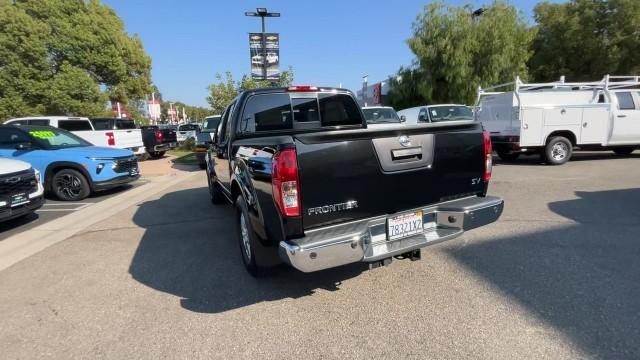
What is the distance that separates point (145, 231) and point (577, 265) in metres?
5.88

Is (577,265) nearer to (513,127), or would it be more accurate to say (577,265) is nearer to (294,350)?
(294,350)

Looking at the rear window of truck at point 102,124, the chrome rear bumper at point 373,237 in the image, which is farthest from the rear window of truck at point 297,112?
the rear window of truck at point 102,124

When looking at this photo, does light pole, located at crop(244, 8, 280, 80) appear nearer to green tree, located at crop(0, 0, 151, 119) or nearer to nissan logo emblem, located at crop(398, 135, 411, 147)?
green tree, located at crop(0, 0, 151, 119)

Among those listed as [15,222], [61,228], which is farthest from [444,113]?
[15,222]

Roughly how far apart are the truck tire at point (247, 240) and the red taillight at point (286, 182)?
67cm

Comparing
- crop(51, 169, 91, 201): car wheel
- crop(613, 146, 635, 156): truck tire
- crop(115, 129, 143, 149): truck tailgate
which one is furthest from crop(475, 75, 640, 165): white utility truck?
crop(115, 129, 143, 149): truck tailgate

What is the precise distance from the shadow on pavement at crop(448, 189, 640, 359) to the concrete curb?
576cm

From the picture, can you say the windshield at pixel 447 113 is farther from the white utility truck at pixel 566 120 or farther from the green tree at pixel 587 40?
the green tree at pixel 587 40

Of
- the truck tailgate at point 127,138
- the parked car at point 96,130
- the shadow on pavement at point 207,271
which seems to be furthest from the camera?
the truck tailgate at point 127,138

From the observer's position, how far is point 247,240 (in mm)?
3773

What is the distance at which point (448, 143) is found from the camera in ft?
10.6

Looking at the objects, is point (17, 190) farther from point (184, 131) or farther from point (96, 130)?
point (184, 131)

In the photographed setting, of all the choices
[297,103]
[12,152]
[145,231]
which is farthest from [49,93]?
[297,103]

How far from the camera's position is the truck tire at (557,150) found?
10.3 metres
